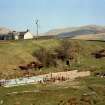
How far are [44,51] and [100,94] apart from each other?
3468cm

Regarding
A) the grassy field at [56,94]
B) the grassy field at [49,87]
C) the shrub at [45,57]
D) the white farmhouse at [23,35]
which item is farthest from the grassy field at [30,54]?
the white farmhouse at [23,35]

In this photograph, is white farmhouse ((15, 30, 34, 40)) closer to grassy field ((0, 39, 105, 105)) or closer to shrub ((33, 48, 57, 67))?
grassy field ((0, 39, 105, 105))

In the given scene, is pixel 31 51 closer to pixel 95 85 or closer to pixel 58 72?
pixel 58 72

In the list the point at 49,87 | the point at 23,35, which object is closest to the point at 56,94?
the point at 49,87

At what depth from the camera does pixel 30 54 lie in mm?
76812

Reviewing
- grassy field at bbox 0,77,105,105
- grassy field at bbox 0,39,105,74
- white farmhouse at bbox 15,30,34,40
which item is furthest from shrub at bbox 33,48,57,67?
white farmhouse at bbox 15,30,34,40

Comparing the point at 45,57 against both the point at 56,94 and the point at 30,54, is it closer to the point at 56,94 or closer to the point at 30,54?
the point at 30,54

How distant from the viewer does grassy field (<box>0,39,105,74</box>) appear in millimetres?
70812

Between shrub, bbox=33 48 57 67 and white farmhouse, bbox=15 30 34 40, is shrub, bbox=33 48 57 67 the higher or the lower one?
the lower one

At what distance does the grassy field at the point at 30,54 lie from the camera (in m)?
70.8

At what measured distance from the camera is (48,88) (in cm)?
4988

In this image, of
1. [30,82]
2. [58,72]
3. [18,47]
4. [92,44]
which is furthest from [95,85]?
[92,44]

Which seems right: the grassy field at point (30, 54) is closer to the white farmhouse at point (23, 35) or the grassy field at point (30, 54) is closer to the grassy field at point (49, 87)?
the grassy field at point (49, 87)

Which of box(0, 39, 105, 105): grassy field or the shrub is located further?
the shrub
